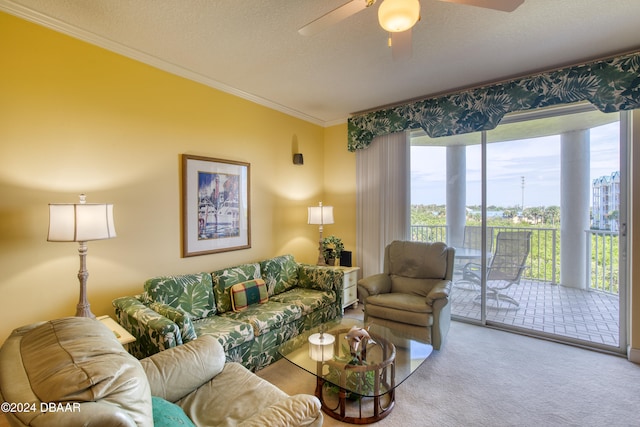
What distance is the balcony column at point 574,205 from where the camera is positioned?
9.68ft

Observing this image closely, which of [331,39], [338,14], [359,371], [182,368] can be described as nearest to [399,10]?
[338,14]

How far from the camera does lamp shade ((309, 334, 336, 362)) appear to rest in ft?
6.81

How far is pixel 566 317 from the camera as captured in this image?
122 inches

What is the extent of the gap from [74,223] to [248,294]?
4.87 feet

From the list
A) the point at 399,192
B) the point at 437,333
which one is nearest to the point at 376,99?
the point at 399,192

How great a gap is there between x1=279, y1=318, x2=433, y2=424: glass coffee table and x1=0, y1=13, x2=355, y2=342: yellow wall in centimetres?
153

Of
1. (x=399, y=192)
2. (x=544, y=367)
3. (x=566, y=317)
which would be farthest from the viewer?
(x=399, y=192)

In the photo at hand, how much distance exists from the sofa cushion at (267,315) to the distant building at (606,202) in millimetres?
3031

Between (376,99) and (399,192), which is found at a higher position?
(376,99)

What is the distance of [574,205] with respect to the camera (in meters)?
3.01

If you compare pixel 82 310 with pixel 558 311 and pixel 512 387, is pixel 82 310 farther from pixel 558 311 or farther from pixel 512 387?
pixel 558 311

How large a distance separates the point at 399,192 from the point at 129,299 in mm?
3155

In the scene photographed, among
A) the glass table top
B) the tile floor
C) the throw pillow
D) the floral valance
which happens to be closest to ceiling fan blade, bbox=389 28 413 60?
the floral valance

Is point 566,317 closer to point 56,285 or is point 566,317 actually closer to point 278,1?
point 278,1
